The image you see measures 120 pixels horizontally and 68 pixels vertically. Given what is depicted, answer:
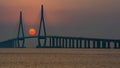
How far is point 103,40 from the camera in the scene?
192000 millimetres

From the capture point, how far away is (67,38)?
197250mm

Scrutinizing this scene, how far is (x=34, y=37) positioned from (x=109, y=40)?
95.7 feet

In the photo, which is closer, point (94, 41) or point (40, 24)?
point (40, 24)

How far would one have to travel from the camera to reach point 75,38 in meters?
196

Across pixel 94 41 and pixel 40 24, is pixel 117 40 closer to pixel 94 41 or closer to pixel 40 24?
pixel 94 41
